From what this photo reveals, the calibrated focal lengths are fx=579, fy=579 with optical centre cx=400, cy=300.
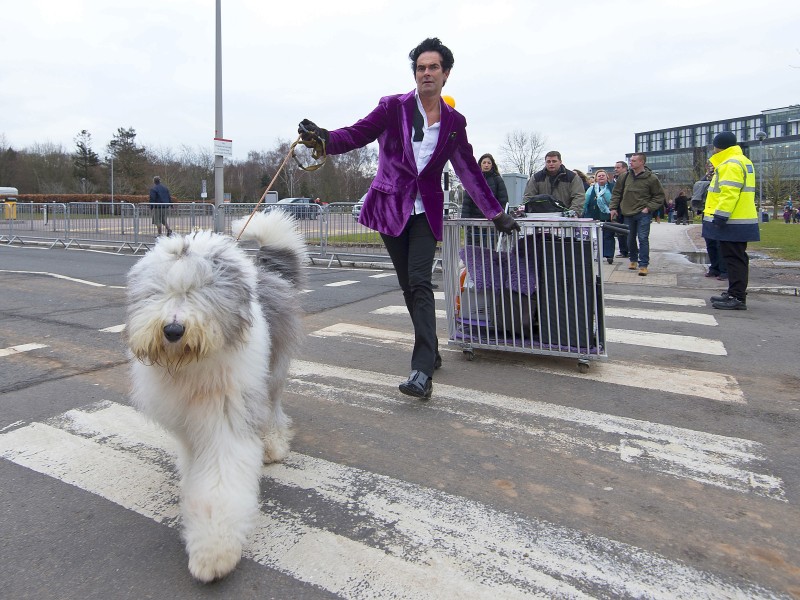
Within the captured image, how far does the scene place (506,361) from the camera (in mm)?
5391

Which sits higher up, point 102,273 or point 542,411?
point 102,273

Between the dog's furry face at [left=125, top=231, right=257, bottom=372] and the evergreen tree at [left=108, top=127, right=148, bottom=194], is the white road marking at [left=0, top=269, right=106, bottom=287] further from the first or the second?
the evergreen tree at [left=108, top=127, right=148, bottom=194]

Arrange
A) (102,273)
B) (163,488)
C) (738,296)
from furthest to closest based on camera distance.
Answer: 1. (102,273)
2. (738,296)
3. (163,488)

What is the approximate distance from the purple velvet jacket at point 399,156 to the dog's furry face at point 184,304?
76.8 inches

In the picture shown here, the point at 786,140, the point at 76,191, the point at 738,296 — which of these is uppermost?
the point at 786,140

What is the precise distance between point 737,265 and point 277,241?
664 cm

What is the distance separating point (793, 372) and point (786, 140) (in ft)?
342

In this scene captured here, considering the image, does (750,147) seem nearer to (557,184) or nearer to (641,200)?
(641,200)

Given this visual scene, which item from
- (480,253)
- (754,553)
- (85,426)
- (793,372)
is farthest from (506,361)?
(85,426)

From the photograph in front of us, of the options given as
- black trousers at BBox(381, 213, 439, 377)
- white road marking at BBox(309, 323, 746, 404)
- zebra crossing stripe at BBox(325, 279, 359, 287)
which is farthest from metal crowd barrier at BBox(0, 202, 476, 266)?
black trousers at BBox(381, 213, 439, 377)

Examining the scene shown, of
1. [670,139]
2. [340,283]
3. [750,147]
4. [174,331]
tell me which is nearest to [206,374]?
[174,331]

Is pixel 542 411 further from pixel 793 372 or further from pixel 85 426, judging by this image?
pixel 85 426

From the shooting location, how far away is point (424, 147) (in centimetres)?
430

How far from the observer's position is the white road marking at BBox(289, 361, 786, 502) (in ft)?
10.3
